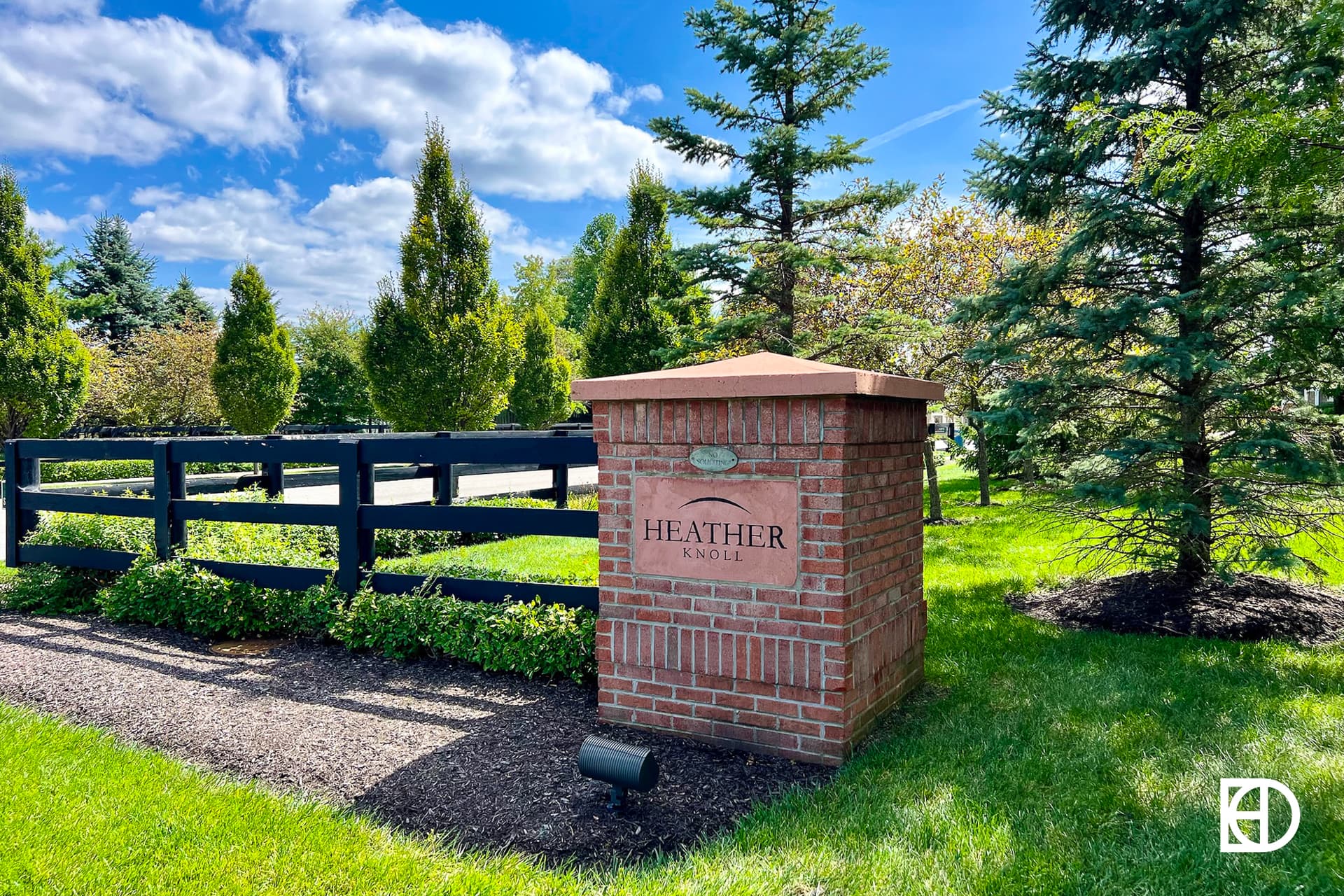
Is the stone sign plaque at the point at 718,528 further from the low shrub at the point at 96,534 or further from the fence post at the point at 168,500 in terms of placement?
the low shrub at the point at 96,534

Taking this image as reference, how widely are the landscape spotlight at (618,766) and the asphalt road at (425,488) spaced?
8.10 metres

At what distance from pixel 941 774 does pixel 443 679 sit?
2.74 metres

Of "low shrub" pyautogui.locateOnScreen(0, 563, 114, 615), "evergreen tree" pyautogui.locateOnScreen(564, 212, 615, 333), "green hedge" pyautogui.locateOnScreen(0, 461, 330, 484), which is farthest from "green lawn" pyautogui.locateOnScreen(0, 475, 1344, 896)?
"evergreen tree" pyautogui.locateOnScreen(564, 212, 615, 333)

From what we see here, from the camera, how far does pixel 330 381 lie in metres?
33.9

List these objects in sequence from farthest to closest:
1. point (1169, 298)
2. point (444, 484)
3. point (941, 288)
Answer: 1. point (941, 288)
2. point (444, 484)
3. point (1169, 298)

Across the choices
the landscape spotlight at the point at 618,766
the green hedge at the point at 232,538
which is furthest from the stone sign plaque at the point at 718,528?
the green hedge at the point at 232,538

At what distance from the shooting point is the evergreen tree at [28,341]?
57.2 ft

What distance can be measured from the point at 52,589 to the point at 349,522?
10.7 ft

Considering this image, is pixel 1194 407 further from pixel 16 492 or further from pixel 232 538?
pixel 16 492

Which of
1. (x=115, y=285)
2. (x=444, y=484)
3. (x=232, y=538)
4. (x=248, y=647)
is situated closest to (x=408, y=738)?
(x=248, y=647)

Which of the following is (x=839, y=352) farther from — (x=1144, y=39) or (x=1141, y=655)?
(x=1141, y=655)

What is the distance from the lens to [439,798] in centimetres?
311

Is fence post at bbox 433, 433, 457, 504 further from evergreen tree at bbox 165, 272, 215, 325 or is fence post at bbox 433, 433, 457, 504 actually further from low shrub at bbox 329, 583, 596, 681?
evergreen tree at bbox 165, 272, 215, 325

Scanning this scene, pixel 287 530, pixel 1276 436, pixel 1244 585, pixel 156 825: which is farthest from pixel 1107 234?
pixel 287 530
